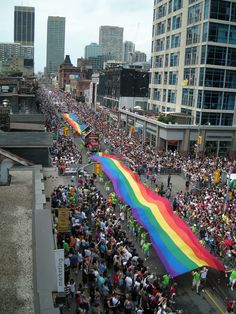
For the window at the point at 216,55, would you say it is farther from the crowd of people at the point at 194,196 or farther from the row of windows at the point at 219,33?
the crowd of people at the point at 194,196

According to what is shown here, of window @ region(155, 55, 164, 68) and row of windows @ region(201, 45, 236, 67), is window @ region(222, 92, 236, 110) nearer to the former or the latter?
row of windows @ region(201, 45, 236, 67)

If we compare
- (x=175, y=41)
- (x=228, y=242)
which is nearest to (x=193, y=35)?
(x=175, y=41)

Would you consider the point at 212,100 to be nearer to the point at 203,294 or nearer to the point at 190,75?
the point at 190,75

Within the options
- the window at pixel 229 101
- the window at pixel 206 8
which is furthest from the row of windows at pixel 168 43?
the window at pixel 229 101

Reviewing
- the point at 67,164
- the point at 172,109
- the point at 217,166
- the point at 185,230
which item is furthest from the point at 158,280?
the point at 172,109

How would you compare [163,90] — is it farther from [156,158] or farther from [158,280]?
[158,280]

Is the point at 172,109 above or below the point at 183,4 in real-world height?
below
